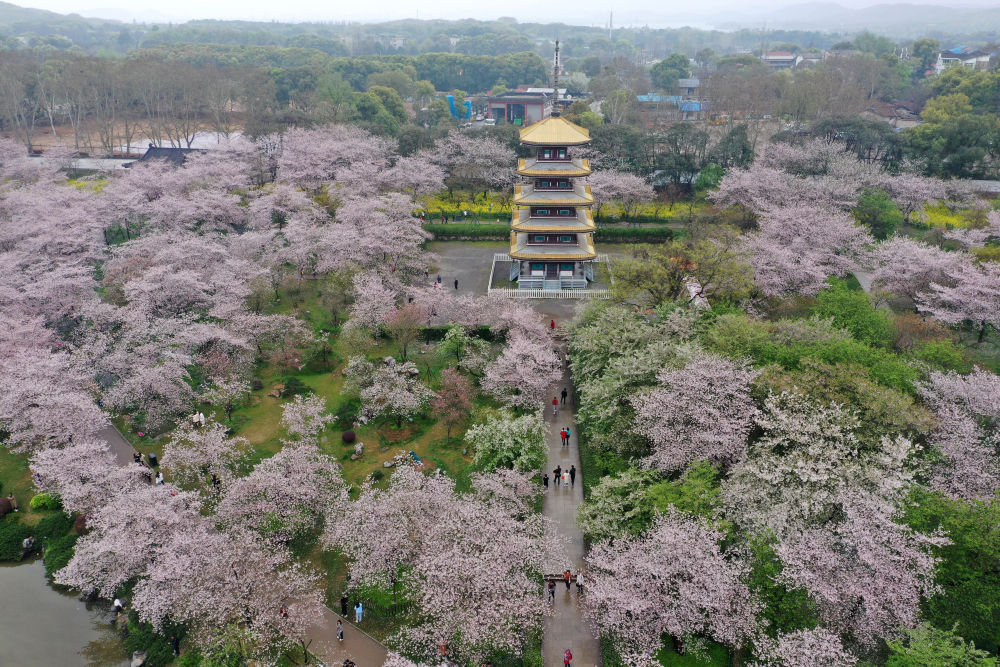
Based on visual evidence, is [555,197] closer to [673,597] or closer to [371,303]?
[371,303]

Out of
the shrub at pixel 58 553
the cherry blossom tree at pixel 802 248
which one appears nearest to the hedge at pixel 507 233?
the cherry blossom tree at pixel 802 248

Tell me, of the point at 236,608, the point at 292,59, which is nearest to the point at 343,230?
the point at 236,608

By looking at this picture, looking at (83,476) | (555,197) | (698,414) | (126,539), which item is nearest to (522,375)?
(698,414)

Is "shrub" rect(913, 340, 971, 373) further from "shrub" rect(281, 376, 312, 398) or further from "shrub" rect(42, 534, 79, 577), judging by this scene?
"shrub" rect(42, 534, 79, 577)

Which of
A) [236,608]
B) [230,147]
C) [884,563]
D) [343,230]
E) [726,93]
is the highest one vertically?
[726,93]

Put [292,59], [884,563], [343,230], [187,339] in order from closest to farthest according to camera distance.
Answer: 1. [884,563]
2. [187,339]
3. [343,230]
4. [292,59]

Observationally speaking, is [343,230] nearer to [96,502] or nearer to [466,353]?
[466,353]
